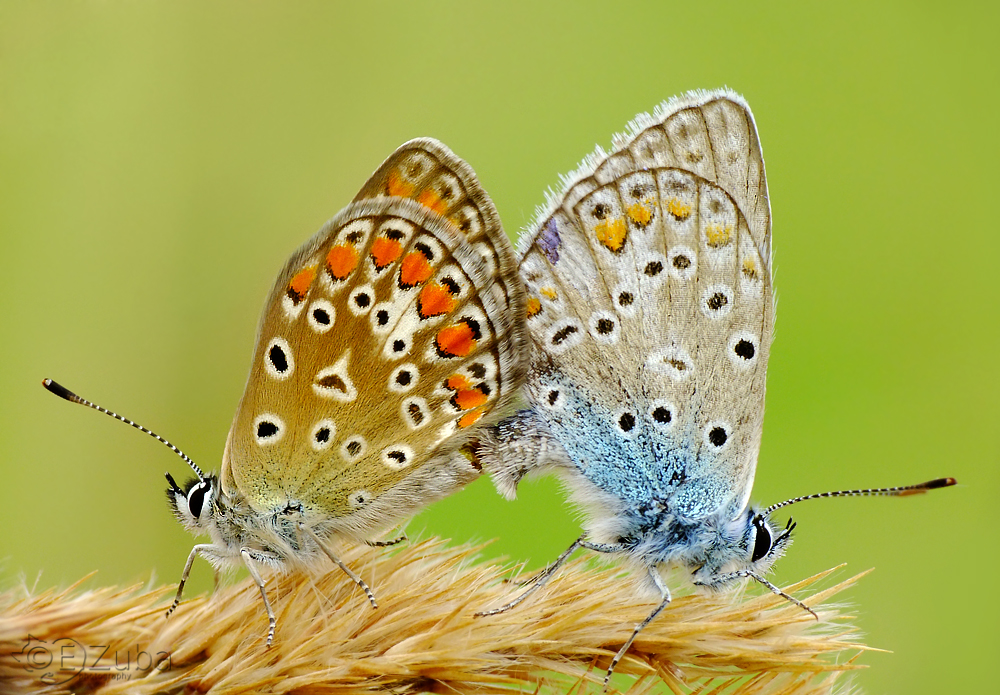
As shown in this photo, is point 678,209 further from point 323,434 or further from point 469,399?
point 323,434

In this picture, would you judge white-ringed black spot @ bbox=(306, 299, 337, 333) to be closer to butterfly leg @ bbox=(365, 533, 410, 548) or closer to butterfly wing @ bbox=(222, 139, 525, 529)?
butterfly wing @ bbox=(222, 139, 525, 529)

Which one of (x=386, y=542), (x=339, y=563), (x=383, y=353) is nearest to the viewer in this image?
(x=339, y=563)

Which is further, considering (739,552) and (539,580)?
(739,552)

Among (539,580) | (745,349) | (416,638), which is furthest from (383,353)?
(745,349)

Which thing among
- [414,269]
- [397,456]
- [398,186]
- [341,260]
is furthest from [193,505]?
[398,186]

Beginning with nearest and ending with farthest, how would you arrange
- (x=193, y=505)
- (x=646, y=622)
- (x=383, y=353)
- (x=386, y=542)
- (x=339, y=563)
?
(x=646, y=622) < (x=339, y=563) < (x=193, y=505) < (x=383, y=353) < (x=386, y=542)

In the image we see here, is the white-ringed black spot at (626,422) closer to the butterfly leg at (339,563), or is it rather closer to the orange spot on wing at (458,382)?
the orange spot on wing at (458,382)

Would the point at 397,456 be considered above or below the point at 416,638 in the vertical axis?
above

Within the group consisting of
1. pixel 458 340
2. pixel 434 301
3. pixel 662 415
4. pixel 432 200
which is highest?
pixel 432 200

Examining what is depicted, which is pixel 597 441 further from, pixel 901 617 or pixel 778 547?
pixel 901 617
